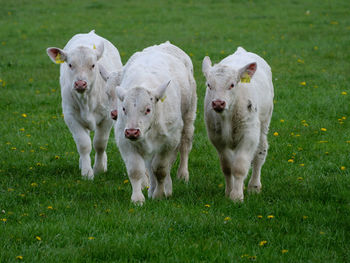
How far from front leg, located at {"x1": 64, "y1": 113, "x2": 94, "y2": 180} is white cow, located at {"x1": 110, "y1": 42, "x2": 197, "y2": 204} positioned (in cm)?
115

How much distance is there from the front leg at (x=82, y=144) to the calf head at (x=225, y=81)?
98.3 inches

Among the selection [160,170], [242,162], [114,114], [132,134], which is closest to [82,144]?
[114,114]

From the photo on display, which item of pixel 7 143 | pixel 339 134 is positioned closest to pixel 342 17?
pixel 339 134

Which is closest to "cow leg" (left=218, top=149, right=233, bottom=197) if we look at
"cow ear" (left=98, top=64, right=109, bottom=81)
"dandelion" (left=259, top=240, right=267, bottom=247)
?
"dandelion" (left=259, top=240, right=267, bottom=247)

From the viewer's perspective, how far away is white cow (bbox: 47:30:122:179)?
8.55 meters

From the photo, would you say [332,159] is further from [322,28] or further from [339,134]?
[322,28]

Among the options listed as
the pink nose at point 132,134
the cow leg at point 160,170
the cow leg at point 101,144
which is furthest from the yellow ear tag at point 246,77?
the cow leg at point 101,144

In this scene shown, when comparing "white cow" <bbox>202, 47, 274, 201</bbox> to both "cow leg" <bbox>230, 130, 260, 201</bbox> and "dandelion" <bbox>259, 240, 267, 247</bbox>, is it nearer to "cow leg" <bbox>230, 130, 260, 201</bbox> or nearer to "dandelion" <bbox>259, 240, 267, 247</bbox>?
"cow leg" <bbox>230, 130, 260, 201</bbox>

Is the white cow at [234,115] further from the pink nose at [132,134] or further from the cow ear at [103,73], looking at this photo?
the cow ear at [103,73]

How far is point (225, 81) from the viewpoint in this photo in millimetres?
7059

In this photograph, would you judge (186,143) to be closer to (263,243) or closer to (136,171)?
(136,171)

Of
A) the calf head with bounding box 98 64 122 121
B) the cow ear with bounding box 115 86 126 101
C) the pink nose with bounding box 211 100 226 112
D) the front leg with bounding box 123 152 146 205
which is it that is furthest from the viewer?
the calf head with bounding box 98 64 122 121

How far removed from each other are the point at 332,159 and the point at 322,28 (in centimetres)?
1258

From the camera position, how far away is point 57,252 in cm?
567
